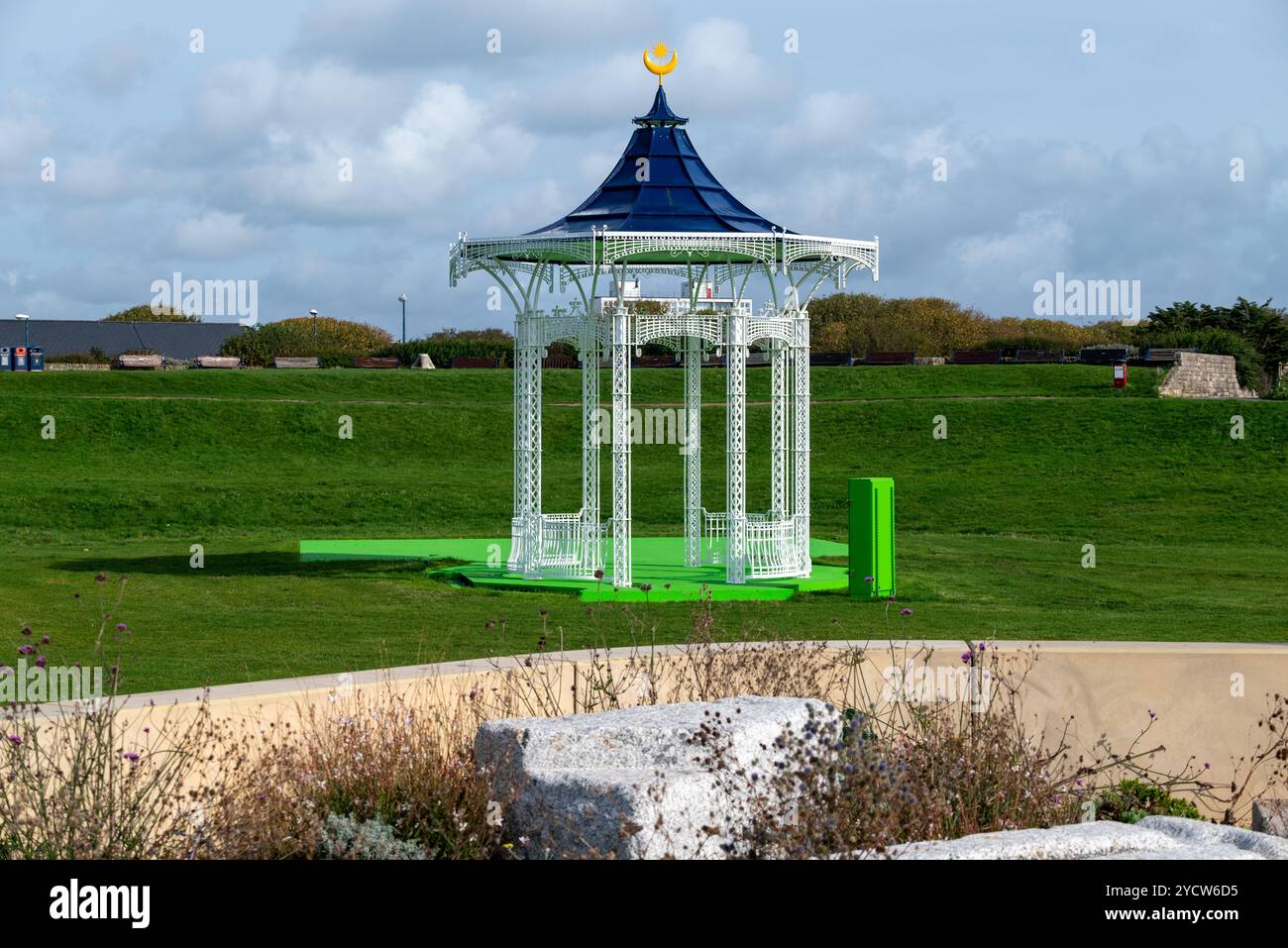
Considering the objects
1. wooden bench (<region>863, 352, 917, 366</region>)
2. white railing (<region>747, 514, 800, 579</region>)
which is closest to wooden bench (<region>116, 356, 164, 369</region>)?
wooden bench (<region>863, 352, 917, 366</region>)

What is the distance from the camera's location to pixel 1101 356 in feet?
151

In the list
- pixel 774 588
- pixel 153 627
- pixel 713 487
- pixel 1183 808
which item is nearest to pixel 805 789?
pixel 1183 808

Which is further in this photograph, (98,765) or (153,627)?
(153,627)

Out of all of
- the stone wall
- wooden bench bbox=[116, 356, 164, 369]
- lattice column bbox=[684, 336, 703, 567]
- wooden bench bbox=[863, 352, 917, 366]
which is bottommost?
lattice column bbox=[684, 336, 703, 567]

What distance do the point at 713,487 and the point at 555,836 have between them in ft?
81.9

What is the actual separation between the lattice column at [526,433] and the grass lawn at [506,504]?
141 centimetres

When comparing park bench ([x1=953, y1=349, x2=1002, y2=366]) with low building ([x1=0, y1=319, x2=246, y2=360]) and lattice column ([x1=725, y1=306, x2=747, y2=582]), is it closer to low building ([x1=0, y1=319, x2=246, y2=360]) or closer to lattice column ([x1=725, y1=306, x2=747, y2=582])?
lattice column ([x1=725, y1=306, x2=747, y2=582])

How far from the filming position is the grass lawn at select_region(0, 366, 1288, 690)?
46.0 feet

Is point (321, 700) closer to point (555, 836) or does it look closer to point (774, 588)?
point (555, 836)

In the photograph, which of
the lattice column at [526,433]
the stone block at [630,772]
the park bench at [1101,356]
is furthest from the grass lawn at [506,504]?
the park bench at [1101,356]

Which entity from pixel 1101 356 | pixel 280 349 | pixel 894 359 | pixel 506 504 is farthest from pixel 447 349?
pixel 506 504

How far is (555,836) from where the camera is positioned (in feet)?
18.5

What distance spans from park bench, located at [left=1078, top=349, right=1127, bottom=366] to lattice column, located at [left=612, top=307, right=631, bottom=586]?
31.0 meters
